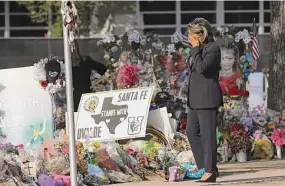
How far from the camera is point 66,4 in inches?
233

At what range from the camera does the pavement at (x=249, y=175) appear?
25.3ft

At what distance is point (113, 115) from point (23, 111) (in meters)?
1.16

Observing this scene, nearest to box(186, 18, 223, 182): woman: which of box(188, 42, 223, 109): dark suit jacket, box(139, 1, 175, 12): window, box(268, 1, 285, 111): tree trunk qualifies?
box(188, 42, 223, 109): dark suit jacket

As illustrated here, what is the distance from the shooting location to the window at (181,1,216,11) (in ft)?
71.3

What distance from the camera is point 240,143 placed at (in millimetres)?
10094

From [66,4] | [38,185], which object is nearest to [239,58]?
[38,185]

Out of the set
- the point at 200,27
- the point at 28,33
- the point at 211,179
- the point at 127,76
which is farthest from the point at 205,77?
Result: the point at 28,33

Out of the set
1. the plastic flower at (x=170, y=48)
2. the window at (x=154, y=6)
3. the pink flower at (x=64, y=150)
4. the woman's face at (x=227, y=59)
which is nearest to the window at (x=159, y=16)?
the window at (x=154, y=6)

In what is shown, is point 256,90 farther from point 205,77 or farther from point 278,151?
point 205,77

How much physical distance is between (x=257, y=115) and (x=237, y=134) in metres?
0.92

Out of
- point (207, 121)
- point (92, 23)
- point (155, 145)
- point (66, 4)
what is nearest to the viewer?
point (66, 4)

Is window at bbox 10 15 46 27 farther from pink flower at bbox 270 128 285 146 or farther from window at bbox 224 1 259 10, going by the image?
pink flower at bbox 270 128 285 146

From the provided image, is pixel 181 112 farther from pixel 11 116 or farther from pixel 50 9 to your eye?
pixel 50 9

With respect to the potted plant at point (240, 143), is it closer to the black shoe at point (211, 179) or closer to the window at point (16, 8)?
the black shoe at point (211, 179)
